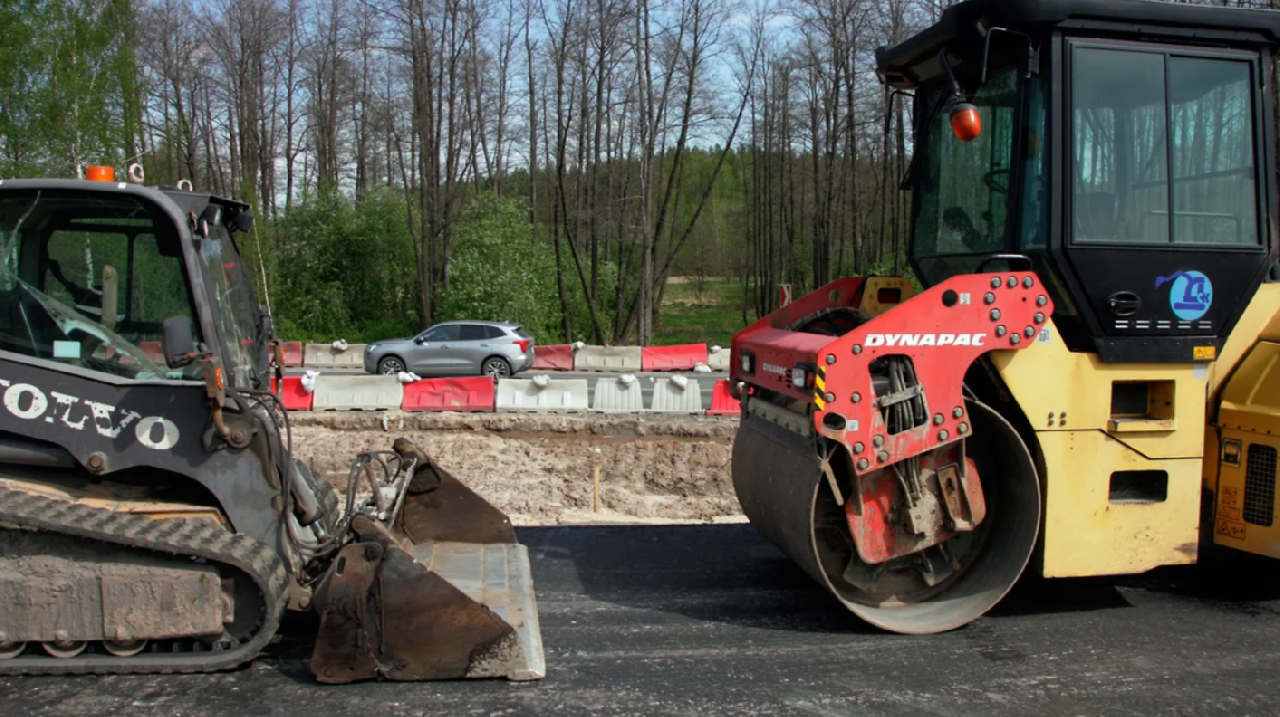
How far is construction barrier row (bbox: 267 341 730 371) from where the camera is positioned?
24.7m

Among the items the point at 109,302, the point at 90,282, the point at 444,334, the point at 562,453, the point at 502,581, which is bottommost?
the point at 562,453

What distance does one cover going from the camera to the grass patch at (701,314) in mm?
34138

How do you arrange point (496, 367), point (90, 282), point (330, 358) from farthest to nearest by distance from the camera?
point (330, 358)
point (496, 367)
point (90, 282)

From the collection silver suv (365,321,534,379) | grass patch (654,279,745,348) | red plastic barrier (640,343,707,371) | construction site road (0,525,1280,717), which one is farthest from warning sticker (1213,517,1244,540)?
grass patch (654,279,745,348)

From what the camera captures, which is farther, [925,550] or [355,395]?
[355,395]

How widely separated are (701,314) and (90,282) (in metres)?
38.3

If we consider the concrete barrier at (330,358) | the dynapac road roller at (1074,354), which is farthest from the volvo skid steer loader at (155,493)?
the concrete barrier at (330,358)

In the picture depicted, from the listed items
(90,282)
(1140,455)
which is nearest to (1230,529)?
(1140,455)

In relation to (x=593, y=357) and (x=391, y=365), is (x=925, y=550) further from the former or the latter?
(x=593, y=357)

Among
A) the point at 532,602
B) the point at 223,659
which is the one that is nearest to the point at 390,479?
the point at 532,602

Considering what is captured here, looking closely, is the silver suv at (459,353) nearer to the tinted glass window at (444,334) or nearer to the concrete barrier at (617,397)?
the tinted glass window at (444,334)

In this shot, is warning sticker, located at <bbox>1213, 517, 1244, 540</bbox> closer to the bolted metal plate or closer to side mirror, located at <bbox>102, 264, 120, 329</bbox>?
the bolted metal plate

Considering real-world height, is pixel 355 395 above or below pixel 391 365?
below

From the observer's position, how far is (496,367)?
21781 mm
